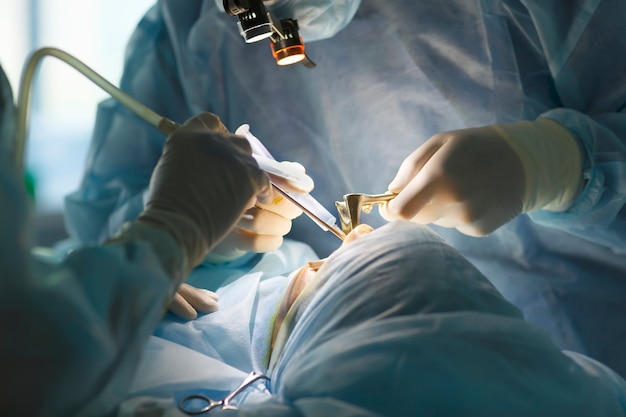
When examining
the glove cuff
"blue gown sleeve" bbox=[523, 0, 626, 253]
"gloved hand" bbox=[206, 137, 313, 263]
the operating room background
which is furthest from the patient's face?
the operating room background

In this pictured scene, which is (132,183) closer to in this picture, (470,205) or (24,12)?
(470,205)

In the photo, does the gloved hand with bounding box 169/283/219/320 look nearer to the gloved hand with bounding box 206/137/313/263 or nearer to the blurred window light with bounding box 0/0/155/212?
the gloved hand with bounding box 206/137/313/263

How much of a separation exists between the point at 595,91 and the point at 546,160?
21 cm

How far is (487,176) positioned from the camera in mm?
1207

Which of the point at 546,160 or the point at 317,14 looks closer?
the point at 546,160

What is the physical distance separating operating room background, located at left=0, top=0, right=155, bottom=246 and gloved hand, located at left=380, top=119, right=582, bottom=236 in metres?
1.78

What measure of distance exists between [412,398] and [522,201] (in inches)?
21.5

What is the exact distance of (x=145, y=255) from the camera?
753 millimetres

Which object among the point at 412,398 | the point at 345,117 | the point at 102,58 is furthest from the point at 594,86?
the point at 102,58

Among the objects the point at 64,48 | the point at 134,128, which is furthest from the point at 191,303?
the point at 64,48

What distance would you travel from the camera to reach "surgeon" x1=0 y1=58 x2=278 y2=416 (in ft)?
2.17

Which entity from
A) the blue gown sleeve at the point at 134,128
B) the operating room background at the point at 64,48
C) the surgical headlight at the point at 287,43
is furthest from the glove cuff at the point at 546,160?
the operating room background at the point at 64,48

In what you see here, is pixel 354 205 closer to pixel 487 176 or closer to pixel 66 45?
pixel 487 176

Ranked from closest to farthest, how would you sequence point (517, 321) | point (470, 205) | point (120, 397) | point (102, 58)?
point (120, 397)
point (517, 321)
point (470, 205)
point (102, 58)
